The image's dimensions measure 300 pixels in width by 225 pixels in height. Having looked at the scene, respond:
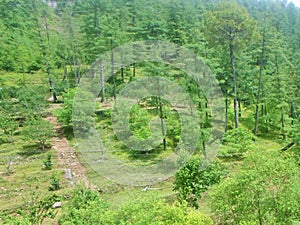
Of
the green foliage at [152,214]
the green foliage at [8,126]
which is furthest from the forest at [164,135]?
the green foliage at [8,126]

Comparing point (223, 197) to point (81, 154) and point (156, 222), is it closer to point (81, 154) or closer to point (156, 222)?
point (156, 222)

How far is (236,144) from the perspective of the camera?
21422mm

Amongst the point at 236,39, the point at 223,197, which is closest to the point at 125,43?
the point at 236,39

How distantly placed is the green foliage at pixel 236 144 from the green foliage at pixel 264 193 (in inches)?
345

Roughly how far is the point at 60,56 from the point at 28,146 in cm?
2088

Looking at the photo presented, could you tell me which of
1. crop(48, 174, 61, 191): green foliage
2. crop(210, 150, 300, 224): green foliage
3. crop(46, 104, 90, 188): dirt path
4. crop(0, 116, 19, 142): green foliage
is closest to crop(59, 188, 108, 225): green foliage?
crop(46, 104, 90, 188): dirt path

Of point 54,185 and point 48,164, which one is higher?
point 48,164

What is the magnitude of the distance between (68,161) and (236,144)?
11403mm

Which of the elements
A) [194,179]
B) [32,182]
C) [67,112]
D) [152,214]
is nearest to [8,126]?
[67,112]

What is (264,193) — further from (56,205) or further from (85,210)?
(56,205)

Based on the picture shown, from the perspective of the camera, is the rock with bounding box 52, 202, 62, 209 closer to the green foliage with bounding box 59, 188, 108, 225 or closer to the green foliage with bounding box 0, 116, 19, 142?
the green foliage with bounding box 59, 188, 108, 225

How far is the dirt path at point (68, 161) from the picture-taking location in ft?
62.7

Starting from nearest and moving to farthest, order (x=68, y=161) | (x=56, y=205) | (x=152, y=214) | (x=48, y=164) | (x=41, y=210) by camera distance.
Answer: (x=152, y=214)
(x=41, y=210)
(x=56, y=205)
(x=48, y=164)
(x=68, y=161)

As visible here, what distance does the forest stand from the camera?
39.2 ft
